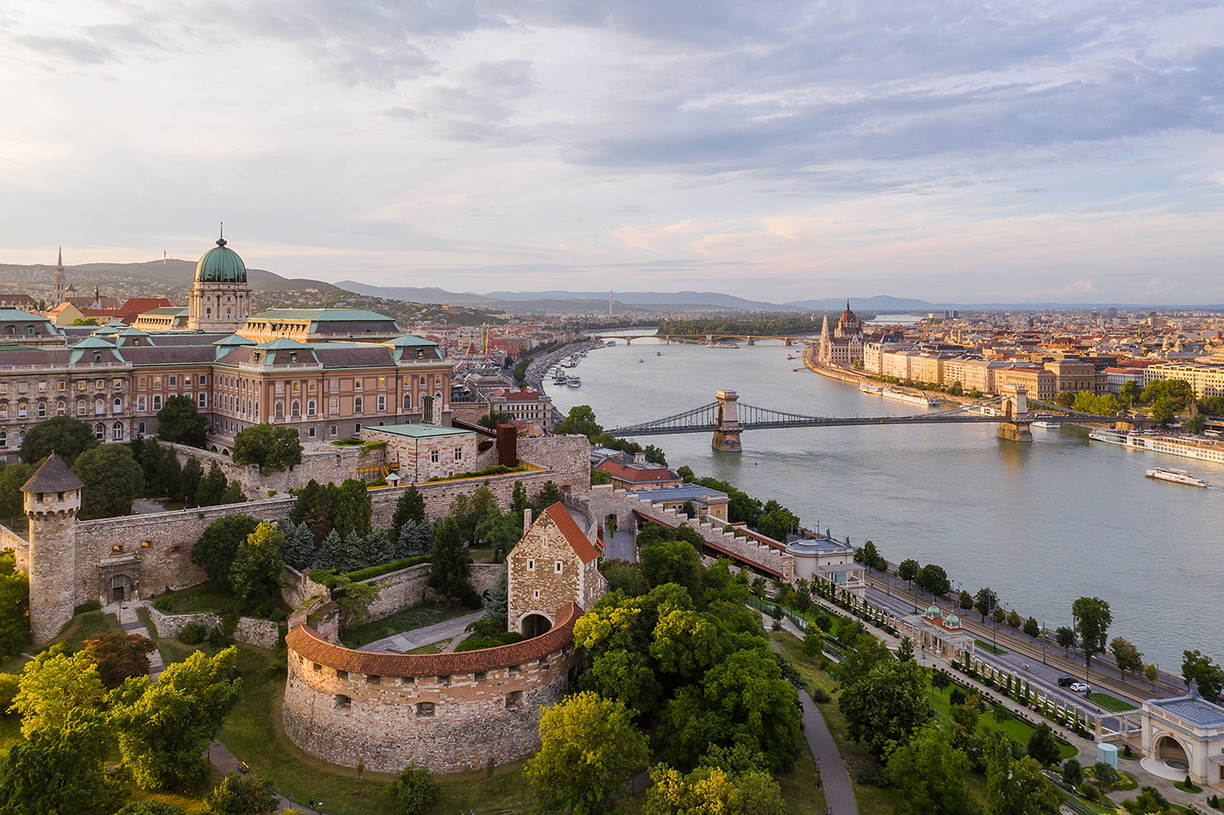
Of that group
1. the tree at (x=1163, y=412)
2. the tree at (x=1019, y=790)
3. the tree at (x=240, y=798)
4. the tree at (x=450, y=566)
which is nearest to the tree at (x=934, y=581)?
the tree at (x=1019, y=790)

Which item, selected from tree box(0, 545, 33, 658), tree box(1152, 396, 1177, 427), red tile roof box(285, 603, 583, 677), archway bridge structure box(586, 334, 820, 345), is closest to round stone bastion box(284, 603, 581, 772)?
red tile roof box(285, 603, 583, 677)

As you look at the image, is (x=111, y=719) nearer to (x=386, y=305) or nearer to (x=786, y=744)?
(x=786, y=744)

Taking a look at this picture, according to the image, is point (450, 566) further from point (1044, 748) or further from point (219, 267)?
point (219, 267)

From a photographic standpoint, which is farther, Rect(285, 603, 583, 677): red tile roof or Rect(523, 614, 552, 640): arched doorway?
Rect(523, 614, 552, 640): arched doorway

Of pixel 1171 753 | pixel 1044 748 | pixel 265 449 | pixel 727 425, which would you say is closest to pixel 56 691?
pixel 265 449

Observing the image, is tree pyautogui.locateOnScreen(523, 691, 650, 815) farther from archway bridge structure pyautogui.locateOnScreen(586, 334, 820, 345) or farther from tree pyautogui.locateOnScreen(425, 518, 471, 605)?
archway bridge structure pyautogui.locateOnScreen(586, 334, 820, 345)

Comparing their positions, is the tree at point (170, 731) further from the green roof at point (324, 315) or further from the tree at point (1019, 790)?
the green roof at point (324, 315)

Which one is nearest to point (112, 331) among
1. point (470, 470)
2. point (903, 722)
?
point (470, 470)

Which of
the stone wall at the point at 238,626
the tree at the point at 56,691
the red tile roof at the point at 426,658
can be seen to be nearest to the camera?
the tree at the point at 56,691
